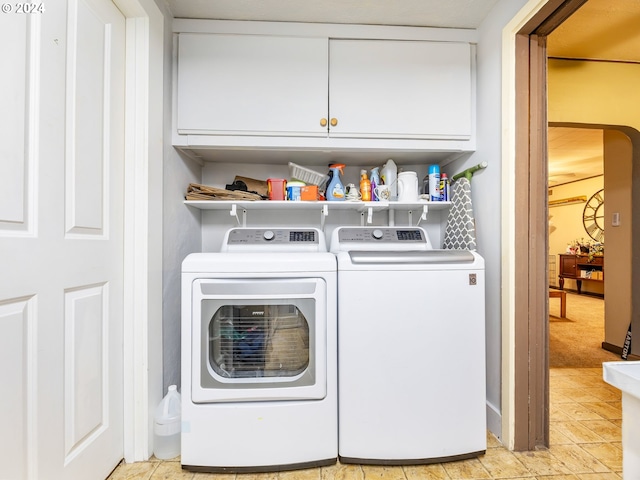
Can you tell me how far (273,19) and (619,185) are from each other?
10.8 feet

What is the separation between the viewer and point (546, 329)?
1.42 meters

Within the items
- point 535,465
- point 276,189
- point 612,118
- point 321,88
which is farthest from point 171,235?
point 612,118

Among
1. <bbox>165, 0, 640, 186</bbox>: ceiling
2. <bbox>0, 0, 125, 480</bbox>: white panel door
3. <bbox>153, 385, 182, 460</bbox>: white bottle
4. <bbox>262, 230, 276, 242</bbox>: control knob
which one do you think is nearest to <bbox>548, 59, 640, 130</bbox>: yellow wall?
<bbox>165, 0, 640, 186</bbox>: ceiling

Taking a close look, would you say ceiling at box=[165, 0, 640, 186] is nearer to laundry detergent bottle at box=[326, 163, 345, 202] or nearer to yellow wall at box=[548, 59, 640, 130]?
yellow wall at box=[548, 59, 640, 130]

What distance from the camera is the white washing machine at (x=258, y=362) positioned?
4.12 ft

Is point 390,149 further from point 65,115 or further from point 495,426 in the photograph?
point 495,426

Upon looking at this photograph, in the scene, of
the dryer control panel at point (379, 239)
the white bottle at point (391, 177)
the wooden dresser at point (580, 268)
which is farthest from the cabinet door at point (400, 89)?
the wooden dresser at point (580, 268)

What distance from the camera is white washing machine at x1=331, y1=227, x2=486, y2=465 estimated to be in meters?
1.29

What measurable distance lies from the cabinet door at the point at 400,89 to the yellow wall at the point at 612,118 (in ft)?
3.78

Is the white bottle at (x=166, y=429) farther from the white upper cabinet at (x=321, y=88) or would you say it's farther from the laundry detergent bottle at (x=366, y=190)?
the laundry detergent bottle at (x=366, y=190)

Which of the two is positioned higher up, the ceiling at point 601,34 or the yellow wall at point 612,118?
the ceiling at point 601,34

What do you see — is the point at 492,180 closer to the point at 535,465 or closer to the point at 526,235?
the point at 526,235

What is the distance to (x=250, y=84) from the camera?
159 centimetres

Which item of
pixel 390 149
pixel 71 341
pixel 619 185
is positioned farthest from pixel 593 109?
pixel 71 341
